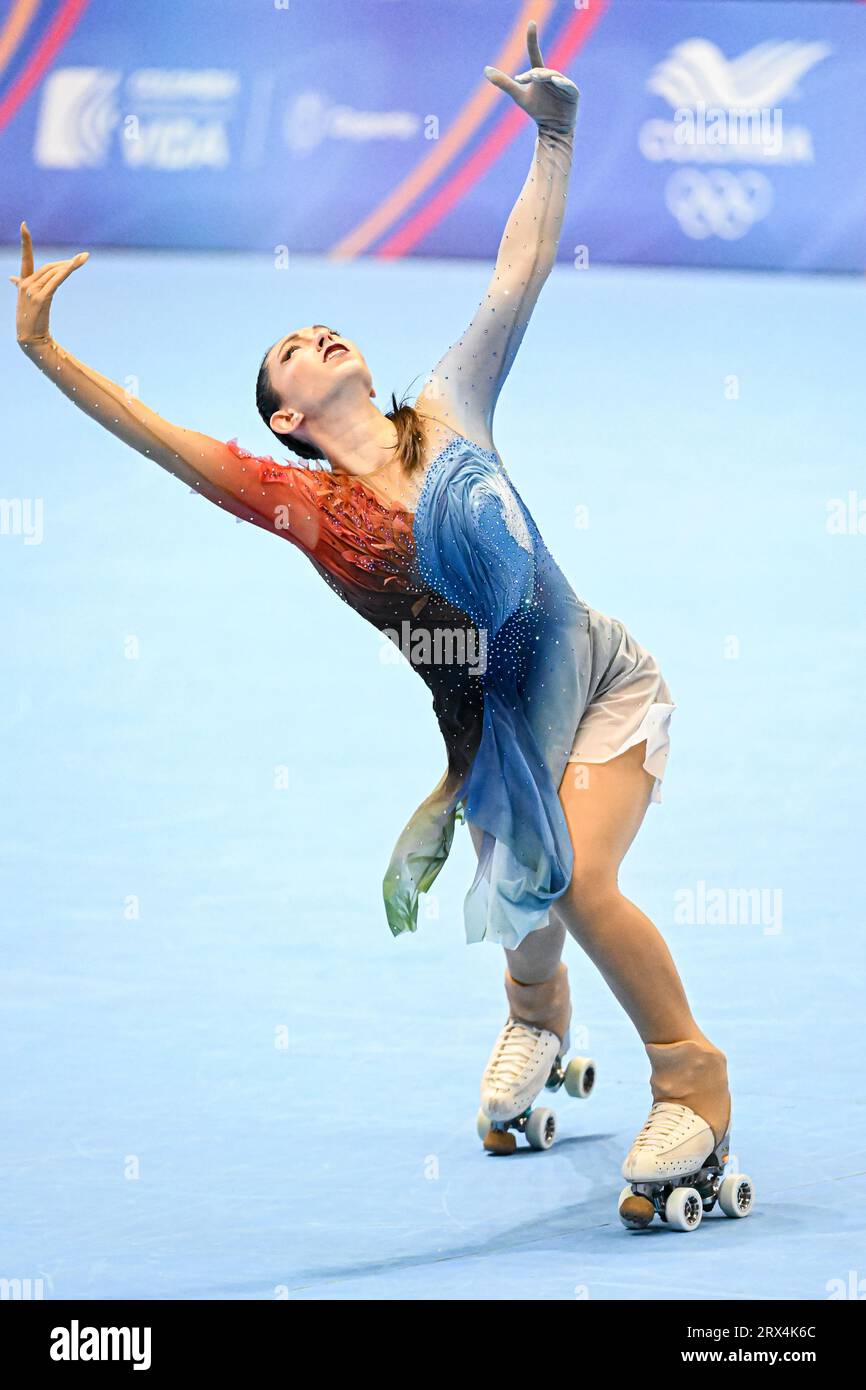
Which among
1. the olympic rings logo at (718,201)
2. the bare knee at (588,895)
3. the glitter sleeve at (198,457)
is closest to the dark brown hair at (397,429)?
the glitter sleeve at (198,457)

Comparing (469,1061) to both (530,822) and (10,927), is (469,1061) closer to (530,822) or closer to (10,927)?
(530,822)

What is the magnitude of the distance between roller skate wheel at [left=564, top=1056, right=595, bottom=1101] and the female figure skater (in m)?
0.62

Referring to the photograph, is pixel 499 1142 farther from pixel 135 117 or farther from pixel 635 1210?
pixel 135 117

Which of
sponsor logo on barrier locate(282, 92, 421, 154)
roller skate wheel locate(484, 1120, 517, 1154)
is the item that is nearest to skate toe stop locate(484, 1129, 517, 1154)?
roller skate wheel locate(484, 1120, 517, 1154)

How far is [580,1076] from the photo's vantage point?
5.35m

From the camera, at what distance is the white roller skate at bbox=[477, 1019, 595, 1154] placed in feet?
16.6

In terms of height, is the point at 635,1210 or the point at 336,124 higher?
the point at 336,124

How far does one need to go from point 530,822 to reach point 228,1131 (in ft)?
3.62

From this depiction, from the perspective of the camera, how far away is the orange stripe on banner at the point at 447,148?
1251cm

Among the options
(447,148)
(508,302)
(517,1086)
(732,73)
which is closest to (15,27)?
(447,148)

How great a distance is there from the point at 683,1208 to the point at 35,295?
90.7 inches

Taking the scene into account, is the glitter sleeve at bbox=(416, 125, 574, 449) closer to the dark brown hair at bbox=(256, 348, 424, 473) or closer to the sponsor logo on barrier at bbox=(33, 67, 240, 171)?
the dark brown hair at bbox=(256, 348, 424, 473)

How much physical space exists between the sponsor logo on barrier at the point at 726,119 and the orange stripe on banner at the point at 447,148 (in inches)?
31.9

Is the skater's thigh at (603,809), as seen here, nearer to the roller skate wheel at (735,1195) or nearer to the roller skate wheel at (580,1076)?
the roller skate wheel at (735,1195)
